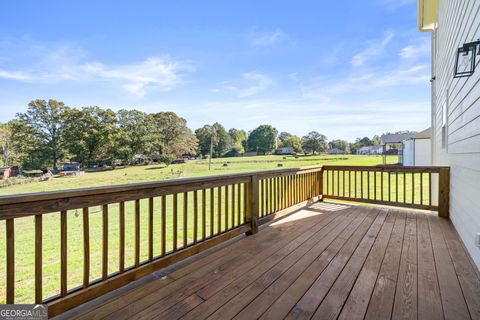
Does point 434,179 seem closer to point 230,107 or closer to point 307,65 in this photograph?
point 307,65

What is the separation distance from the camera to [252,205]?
307 cm

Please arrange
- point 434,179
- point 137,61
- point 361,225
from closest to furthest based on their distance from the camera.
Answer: point 361,225 < point 434,179 < point 137,61

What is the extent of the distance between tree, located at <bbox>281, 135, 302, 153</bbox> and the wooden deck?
46.0 m

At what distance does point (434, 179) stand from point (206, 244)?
4911 mm

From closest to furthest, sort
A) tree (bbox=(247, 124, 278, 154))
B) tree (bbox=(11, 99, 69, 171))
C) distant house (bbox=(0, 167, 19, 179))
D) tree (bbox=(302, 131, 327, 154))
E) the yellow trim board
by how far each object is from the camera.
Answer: the yellow trim board → distant house (bbox=(0, 167, 19, 179)) → tree (bbox=(11, 99, 69, 171)) → tree (bbox=(247, 124, 278, 154)) → tree (bbox=(302, 131, 327, 154))

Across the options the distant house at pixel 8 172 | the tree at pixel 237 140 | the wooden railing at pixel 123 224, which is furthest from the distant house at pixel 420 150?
the tree at pixel 237 140

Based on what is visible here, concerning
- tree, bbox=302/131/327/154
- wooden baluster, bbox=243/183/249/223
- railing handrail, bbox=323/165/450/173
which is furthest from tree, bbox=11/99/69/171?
tree, bbox=302/131/327/154

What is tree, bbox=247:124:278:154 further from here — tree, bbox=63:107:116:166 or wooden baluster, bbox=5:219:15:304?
wooden baluster, bbox=5:219:15:304

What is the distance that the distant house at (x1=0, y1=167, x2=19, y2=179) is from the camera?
6101 millimetres

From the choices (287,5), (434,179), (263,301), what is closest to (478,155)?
(263,301)

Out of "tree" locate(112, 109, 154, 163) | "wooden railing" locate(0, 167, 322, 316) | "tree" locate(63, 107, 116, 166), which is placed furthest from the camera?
"tree" locate(112, 109, 154, 163)

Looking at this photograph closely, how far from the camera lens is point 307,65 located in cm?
1079

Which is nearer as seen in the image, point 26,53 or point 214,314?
point 214,314

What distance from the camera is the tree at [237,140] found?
41000 millimetres
